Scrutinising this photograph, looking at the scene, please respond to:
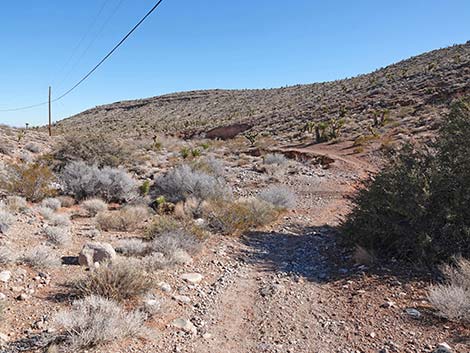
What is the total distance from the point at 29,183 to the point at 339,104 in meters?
36.7

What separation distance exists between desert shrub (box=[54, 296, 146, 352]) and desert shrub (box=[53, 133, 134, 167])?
1297 cm

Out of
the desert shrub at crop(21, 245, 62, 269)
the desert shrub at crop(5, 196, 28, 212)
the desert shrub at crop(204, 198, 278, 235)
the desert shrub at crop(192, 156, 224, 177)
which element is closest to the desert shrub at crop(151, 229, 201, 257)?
the desert shrub at crop(204, 198, 278, 235)

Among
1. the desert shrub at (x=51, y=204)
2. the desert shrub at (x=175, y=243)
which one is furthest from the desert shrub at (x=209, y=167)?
the desert shrub at (x=175, y=243)

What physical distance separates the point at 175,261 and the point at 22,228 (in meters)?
3.34

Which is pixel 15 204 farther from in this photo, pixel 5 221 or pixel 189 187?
pixel 189 187

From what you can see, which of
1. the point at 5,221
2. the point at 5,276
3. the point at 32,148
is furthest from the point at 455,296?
the point at 32,148

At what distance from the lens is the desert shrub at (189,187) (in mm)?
10766

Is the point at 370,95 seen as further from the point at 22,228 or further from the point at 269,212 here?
the point at 22,228

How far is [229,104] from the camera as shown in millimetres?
69250

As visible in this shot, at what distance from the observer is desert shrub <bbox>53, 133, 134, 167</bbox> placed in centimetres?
1699

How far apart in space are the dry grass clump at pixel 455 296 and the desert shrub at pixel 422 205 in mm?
746

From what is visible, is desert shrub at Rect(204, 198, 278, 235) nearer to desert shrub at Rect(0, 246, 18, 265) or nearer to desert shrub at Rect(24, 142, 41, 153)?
desert shrub at Rect(0, 246, 18, 265)

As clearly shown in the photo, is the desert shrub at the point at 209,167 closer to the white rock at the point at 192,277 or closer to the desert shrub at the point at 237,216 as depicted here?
the desert shrub at the point at 237,216

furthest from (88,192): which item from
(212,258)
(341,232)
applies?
(341,232)
